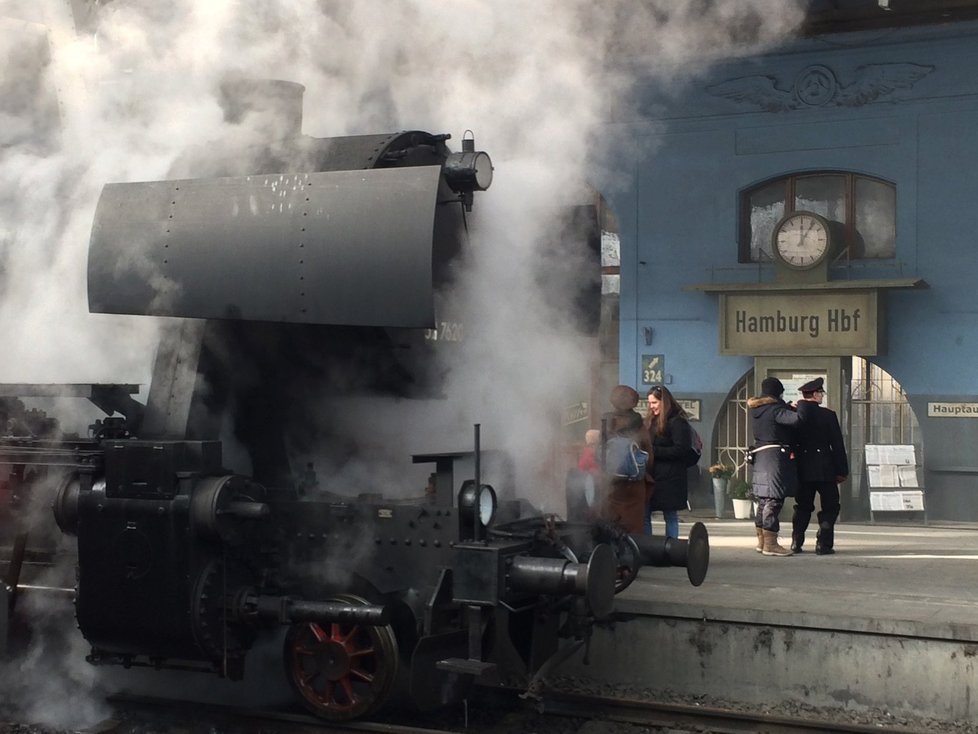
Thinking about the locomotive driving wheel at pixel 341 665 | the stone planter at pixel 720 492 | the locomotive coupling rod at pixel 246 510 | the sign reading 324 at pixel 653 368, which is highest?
the sign reading 324 at pixel 653 368

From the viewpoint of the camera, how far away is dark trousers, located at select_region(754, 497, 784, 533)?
27.2 ft

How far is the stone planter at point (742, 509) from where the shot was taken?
1145 centimetres

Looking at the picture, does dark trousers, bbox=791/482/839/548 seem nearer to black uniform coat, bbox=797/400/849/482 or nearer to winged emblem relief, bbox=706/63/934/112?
black uniform coat, bbox=797/400/849/482

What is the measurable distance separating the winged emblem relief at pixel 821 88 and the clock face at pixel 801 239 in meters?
1.10

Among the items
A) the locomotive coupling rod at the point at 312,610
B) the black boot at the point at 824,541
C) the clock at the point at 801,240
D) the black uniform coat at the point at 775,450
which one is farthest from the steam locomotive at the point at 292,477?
the clock at the point at 801,240

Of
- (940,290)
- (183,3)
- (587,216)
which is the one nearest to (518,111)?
(587,216)

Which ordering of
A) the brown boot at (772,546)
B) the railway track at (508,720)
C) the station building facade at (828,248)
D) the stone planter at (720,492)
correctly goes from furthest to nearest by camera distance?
the stone planter at (720,492) → the station building facade at (828,248) → the brown boot at (772,546) → the railway track at (508,720)

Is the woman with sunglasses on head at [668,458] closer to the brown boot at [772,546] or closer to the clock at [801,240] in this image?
the brown boot at [772,546]

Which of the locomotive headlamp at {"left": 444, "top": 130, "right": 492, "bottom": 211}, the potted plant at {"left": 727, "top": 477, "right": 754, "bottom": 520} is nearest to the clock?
the potted plant at {"left": 727, "top": 477, "right": 754, "bottom": 520}

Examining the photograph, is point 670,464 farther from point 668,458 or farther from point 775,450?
point 775,450

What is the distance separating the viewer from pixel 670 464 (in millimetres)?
7500

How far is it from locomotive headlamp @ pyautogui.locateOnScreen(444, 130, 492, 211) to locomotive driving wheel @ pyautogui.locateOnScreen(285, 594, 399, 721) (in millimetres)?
1742

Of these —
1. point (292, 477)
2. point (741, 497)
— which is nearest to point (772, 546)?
point (741, 497)

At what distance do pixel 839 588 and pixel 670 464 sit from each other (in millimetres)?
1271
